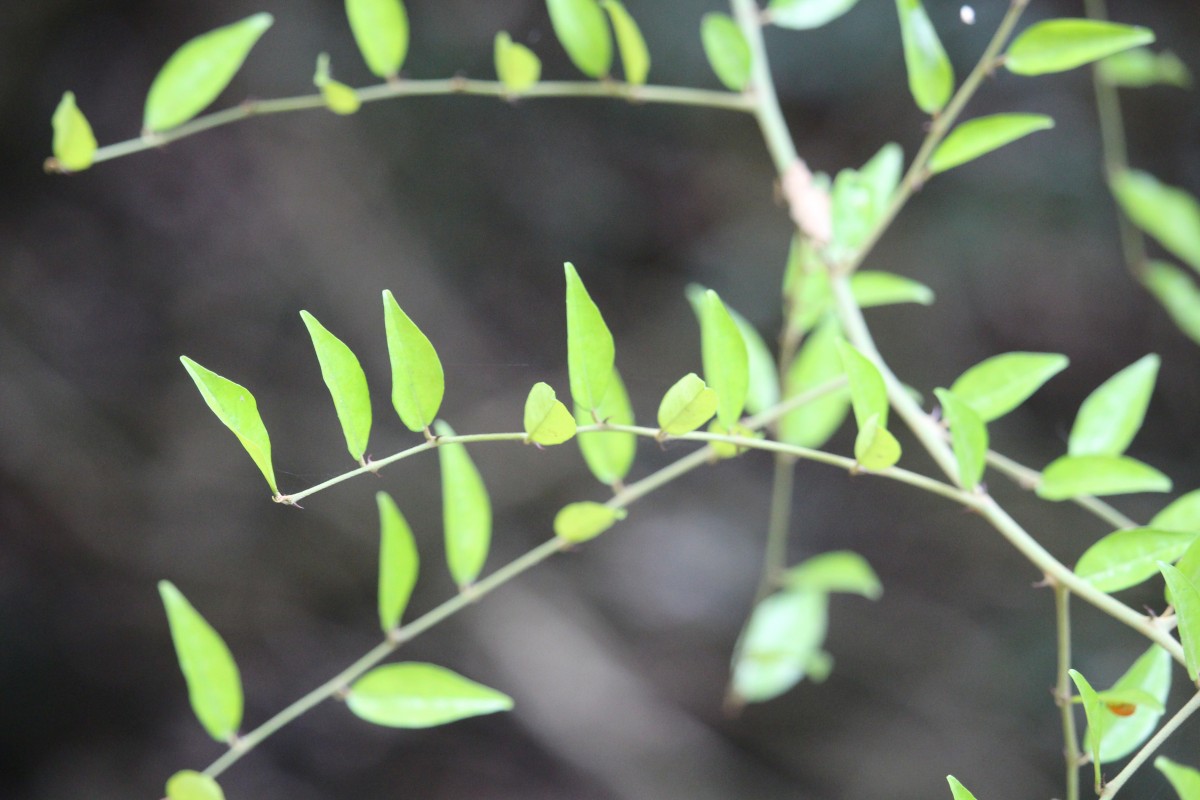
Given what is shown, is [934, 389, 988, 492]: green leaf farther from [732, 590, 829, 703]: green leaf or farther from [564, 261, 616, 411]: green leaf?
[732, 590, 829, 703]: green leaf

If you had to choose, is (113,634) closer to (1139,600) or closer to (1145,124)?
(1139,600)

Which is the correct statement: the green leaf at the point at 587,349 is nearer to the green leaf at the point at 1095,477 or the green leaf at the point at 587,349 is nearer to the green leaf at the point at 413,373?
the green leaf at the point at 413,373

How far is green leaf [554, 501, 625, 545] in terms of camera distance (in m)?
0.28

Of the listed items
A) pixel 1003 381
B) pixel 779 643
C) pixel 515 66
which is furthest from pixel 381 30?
pixel 779 643

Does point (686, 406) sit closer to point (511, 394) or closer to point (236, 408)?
point (236, 408)

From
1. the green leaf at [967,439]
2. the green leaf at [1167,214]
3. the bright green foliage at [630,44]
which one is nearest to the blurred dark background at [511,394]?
the green leaf at [1167,214]

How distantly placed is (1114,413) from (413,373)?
27 centimetres

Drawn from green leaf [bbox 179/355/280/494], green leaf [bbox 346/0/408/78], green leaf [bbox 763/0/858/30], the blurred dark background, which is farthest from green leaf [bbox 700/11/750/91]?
the blurred dark background

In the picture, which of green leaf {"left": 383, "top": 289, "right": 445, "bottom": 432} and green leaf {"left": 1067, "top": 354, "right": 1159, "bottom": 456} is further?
green leaf {"left": 1067, "top": 354, "right": 1159, "bottom": 456}

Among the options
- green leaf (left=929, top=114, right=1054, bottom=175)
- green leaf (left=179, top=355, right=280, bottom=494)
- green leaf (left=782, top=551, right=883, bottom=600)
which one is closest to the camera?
green leaf (left=179, top=355, right=280, bottom=494)

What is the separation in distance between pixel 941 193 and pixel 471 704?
66cm

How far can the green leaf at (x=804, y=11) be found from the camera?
374 millimetres

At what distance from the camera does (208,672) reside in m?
0.31

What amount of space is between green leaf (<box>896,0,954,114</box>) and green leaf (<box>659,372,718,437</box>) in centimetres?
16
